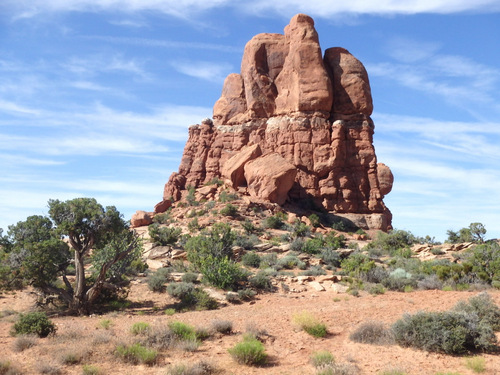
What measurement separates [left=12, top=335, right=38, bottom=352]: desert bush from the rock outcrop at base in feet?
100

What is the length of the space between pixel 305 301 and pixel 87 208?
30.0ft

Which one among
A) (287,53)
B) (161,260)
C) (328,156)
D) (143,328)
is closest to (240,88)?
(287,53)

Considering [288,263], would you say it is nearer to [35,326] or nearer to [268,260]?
[268,260]

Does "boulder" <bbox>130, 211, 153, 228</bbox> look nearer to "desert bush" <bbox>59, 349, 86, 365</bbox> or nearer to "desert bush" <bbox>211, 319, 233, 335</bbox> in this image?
"desert bush" <bbox>211, 319, 233, 335</bbox>

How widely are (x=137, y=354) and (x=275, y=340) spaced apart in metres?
3.56

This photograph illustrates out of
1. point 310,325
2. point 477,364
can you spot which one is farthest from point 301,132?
point 477,364

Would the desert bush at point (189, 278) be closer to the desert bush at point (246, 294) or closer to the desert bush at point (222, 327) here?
the desert bush at point (246, 294)

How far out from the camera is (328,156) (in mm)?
44031

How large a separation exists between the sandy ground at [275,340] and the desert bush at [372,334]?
22cm

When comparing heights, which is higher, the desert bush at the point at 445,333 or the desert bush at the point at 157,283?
the desert bush at the point at 157,283

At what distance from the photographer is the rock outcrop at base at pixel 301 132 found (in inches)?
1709

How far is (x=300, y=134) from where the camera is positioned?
44.8 metres

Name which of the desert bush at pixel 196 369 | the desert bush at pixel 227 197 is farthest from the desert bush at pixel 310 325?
the desert bush at pixel 227 197

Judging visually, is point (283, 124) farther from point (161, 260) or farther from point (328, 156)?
point (161, 260)
